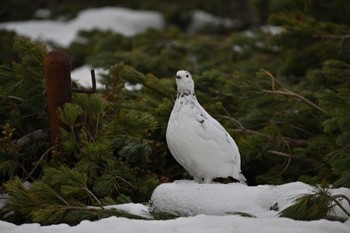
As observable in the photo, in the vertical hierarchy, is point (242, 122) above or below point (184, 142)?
below

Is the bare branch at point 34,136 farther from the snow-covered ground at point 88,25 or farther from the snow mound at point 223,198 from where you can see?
the snow-covered ground at point 88,25

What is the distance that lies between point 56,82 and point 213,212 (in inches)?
42.0

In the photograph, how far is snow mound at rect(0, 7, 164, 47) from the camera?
9.99 metres

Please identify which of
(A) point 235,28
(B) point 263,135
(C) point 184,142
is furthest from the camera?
(A) point 235,28

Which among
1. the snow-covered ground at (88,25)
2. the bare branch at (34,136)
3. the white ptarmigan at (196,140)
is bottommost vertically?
the snow-covered ground at (88,25)

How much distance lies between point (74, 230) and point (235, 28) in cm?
852

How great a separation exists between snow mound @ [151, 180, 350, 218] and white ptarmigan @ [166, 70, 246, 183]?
10 centimetres

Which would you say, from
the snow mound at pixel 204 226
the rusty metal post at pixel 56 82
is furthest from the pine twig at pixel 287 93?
the snow mound at pixel 204 226

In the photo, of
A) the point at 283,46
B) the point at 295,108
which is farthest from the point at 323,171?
the point at 283,46

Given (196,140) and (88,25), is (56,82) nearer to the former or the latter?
(196,140)

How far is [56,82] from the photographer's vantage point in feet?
12.8

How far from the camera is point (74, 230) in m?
3.25

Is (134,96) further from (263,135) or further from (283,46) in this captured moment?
(283,46)

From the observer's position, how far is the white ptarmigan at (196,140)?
139 inches
